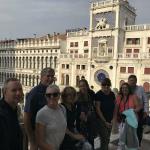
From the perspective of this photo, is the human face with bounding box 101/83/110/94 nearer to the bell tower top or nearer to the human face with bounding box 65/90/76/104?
the human face with bounding box 65/90/76/104

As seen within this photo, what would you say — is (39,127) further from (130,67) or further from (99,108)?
(130,67)

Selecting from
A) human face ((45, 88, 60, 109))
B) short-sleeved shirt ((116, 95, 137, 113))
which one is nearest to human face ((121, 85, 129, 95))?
short-sleeved shirt ((116, 95, 137, 113))

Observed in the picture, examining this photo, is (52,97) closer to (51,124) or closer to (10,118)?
(51,124)

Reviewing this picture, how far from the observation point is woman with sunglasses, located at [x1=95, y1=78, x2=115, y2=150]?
4.99m

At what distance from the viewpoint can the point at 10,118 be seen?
8.14 ft

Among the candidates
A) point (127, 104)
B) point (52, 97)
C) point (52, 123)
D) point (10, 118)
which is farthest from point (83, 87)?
point (10, 118)

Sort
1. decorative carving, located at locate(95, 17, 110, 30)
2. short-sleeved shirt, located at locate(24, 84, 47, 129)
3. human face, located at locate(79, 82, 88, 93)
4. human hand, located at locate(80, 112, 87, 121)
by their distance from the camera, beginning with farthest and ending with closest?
decorative carving, located at locate(95, 17, 110, 30) → human face, located at locate(79, 82, 88, 93) → human hand, located at locate(80, 112, 87, 121) → short-sleeved shirt, located at locate(24, 84, 47, 129)

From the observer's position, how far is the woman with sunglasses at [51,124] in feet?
10.3

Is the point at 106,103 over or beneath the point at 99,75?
over

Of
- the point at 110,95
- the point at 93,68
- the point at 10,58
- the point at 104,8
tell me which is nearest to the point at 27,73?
the point at 10,58

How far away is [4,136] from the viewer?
7.55 feet

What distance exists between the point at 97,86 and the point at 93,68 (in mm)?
2620

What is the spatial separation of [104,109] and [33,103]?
1.87 m

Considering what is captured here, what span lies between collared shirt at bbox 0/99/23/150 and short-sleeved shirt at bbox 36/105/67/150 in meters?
0.58
